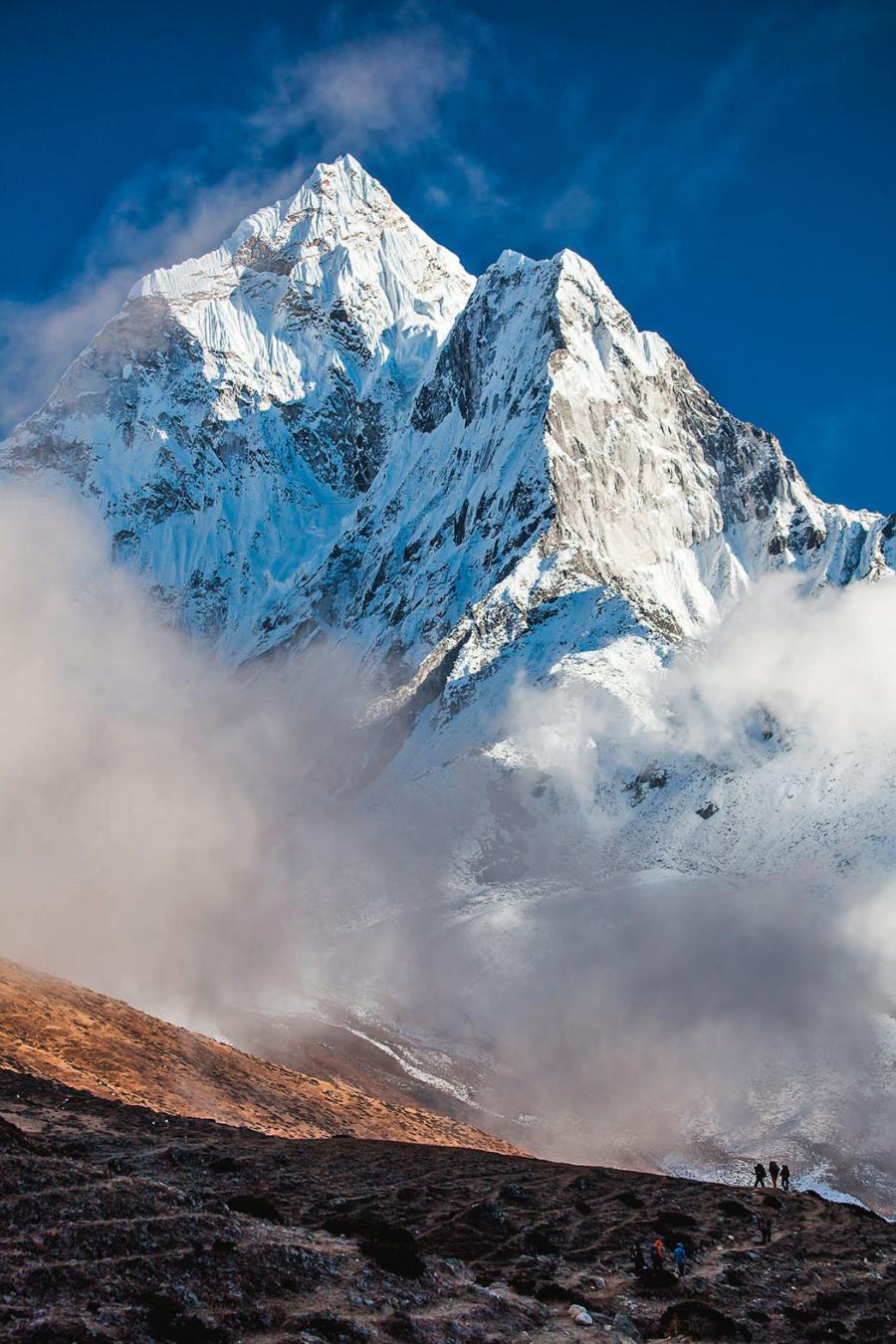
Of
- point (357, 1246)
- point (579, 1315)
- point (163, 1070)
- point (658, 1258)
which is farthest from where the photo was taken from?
point (163, 1070)

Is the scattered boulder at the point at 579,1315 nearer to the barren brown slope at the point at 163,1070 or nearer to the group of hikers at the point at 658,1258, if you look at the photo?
the group of hikers at the point at 658,1258

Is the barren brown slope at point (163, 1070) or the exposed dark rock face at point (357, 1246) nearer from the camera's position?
the exposed dark rock face at point (357, 1246)

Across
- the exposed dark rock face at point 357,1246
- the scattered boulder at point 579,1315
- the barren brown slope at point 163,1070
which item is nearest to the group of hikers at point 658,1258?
the exposed dark rock face at point 357,1246

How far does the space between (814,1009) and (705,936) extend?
28.8 metres

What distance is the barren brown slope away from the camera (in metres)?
61.1

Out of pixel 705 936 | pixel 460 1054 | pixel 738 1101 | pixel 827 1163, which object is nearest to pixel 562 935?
pixel 705 936

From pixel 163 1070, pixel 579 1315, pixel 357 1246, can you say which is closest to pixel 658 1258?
pixel 579 1315

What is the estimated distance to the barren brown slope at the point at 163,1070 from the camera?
61.1 m

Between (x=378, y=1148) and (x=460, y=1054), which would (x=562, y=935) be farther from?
(x=378, y=1148)

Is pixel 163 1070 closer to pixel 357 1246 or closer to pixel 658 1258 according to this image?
pixel 357 1246

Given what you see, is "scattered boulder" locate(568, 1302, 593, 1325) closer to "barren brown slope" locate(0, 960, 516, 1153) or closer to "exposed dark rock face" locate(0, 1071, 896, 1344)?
"exposed dark rock face" locate(0, 1071, 896, 1344)

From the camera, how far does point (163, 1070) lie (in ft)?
224

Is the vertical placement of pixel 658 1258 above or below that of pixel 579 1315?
above

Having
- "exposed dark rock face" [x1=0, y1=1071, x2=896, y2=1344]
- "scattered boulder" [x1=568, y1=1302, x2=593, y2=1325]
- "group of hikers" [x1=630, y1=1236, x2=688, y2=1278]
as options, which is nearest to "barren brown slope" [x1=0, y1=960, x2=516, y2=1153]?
"exposed dark rock face" [x1=0, y1=1071, x2=896, y2=1344]
